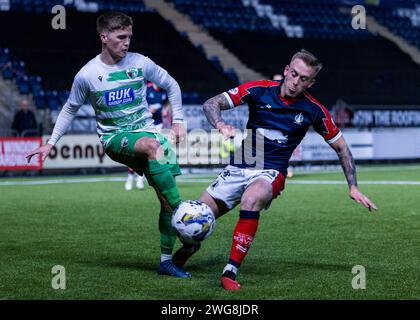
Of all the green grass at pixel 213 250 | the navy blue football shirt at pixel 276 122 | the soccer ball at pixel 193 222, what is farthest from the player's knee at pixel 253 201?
the green grass at pixel 213 250

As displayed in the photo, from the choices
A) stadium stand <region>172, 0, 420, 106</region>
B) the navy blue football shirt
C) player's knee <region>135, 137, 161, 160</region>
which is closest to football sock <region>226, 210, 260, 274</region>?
the navy blue football shirt

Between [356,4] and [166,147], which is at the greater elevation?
[356,4]

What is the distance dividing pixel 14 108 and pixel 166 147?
61.2 feet

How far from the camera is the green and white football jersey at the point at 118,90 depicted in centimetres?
759

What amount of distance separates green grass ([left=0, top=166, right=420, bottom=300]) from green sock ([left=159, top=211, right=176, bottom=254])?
0.81 feet

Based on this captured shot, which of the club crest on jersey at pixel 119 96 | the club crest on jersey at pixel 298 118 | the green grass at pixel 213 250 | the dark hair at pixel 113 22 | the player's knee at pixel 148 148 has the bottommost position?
the green grass at pixel 213 250

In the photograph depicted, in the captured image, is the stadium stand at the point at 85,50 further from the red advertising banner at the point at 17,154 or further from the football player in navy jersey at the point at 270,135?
the football player in navy jersey at the point at 270,135

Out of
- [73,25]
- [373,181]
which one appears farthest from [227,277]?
[73,25]

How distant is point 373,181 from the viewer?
19.8m

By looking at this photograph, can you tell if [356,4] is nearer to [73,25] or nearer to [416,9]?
[416,9]

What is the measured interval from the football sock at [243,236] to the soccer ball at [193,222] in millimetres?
250

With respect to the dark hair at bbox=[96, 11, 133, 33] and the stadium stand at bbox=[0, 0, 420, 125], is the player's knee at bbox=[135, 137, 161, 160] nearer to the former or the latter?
the dark hair at bbox=[96, 11, 133, 33]

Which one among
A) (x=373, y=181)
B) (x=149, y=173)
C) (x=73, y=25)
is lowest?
(x=373, y=181)

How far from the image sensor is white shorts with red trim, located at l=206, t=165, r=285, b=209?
721 centimetres
